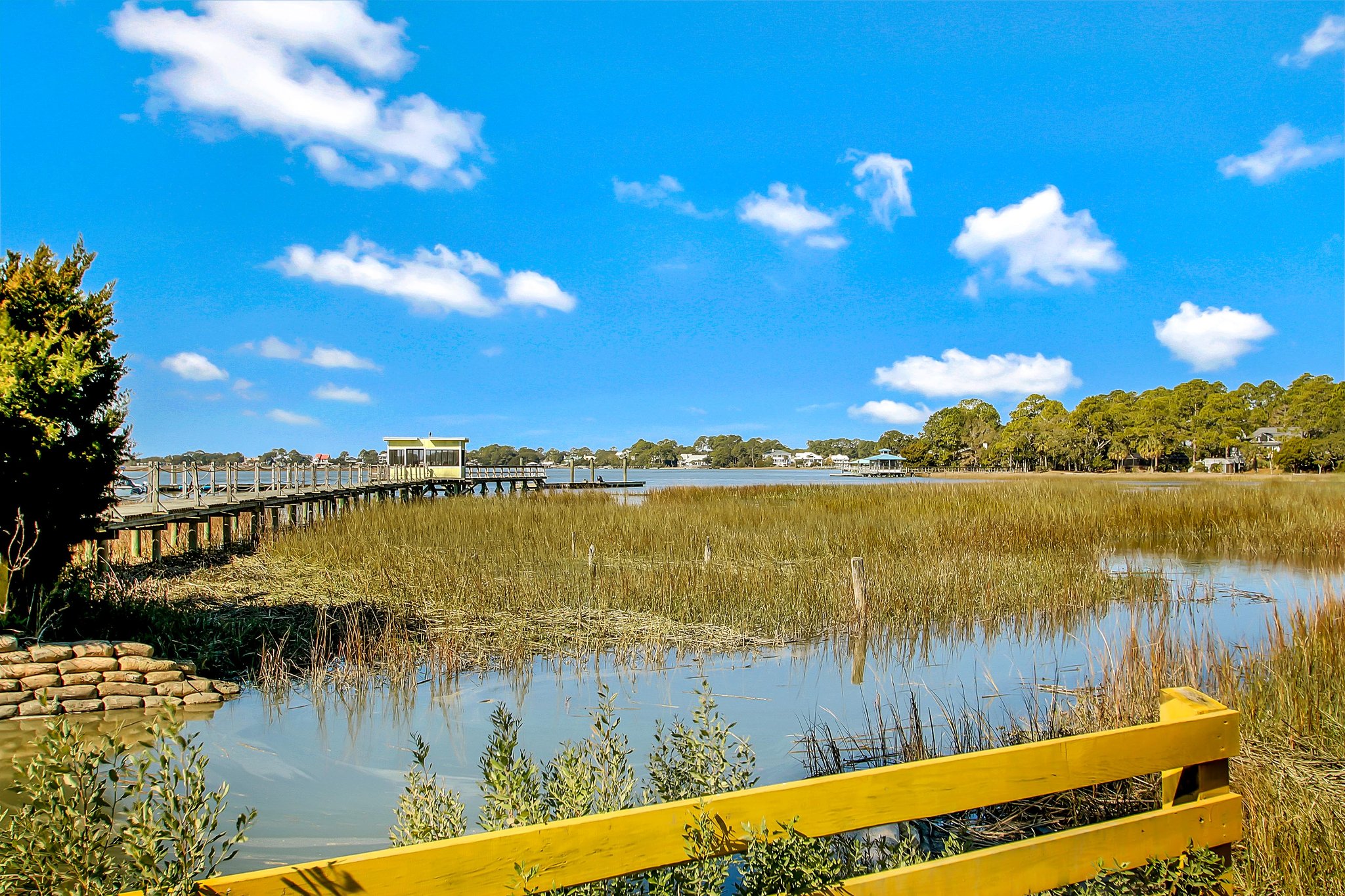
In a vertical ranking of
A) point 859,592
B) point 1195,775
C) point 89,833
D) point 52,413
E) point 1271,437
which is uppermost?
point 1271,437

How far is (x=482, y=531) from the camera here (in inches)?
610

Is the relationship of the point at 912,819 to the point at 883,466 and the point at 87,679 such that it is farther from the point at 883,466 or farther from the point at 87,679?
the point at 883,466

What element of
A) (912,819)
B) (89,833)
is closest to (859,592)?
(912,819)

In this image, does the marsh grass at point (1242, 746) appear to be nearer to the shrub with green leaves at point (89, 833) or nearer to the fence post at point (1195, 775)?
the fence post at point (1195, 775)

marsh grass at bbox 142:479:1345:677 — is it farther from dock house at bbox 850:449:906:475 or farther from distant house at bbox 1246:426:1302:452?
dock house at bbox 850:449:906:475

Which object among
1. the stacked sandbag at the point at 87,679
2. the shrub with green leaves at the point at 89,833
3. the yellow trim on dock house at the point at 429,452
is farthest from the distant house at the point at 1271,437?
the shrub with green leaves at the point at 89,833

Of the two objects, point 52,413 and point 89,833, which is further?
point 52,413

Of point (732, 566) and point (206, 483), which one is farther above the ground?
point (206, 483)

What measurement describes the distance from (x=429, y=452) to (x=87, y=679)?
36879 millimetres

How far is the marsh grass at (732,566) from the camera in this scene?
8.58 meters

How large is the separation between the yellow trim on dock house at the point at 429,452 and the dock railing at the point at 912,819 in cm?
3964

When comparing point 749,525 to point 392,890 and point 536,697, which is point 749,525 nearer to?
point 536,697

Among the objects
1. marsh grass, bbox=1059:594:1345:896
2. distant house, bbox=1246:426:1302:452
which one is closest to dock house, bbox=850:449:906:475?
distant house, bbox=1246:426:1302:452

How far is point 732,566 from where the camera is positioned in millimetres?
11773
